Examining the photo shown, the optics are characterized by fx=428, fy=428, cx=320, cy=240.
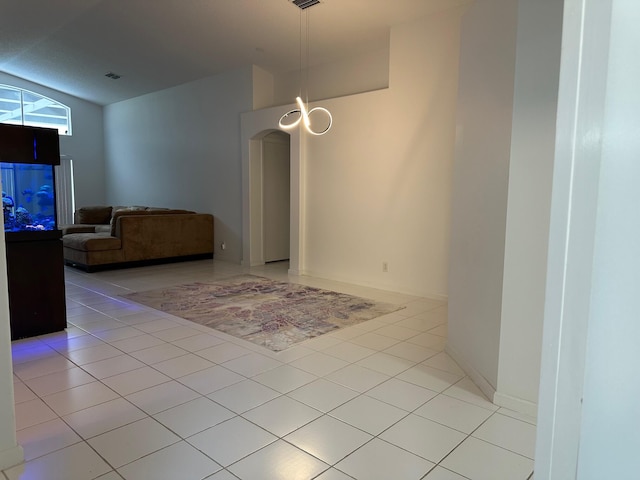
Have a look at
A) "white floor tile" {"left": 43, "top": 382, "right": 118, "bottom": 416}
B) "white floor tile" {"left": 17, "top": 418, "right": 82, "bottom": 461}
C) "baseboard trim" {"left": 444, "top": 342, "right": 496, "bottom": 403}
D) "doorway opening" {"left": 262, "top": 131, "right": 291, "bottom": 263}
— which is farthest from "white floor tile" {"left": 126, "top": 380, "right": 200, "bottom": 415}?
"doorway opening" {"left": 262, "top": 131, "right": 291, "bottom": 263}

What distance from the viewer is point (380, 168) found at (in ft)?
17.8

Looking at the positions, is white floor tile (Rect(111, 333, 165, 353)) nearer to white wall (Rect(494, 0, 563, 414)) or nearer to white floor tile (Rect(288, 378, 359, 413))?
white floor tile (Rect(288, 378, 359, 413))

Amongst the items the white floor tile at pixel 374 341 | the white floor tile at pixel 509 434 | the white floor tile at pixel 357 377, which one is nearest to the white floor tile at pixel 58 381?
the white floor tile at pixel 357 377

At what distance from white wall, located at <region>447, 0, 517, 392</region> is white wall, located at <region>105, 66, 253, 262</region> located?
15.8 ft

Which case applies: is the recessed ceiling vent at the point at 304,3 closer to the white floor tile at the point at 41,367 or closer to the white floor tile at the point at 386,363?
the white floor tile at the point at 386,363

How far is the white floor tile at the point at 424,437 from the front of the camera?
204cm

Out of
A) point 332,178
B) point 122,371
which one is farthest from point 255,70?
point 122,371

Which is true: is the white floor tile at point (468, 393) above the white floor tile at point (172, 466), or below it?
above

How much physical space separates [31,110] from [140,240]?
5.33m

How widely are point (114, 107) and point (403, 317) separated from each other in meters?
9.06

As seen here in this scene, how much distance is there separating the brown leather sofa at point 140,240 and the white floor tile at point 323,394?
5.05 metres

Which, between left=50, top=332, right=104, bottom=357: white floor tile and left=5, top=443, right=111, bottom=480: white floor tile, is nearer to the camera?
left=5, top=443, right=111, bottom=480: white floor tile

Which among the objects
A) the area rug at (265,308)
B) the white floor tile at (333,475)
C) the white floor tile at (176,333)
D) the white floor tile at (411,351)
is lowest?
the white floor tile at (333,475)

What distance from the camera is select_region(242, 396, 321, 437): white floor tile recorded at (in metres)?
2.24
